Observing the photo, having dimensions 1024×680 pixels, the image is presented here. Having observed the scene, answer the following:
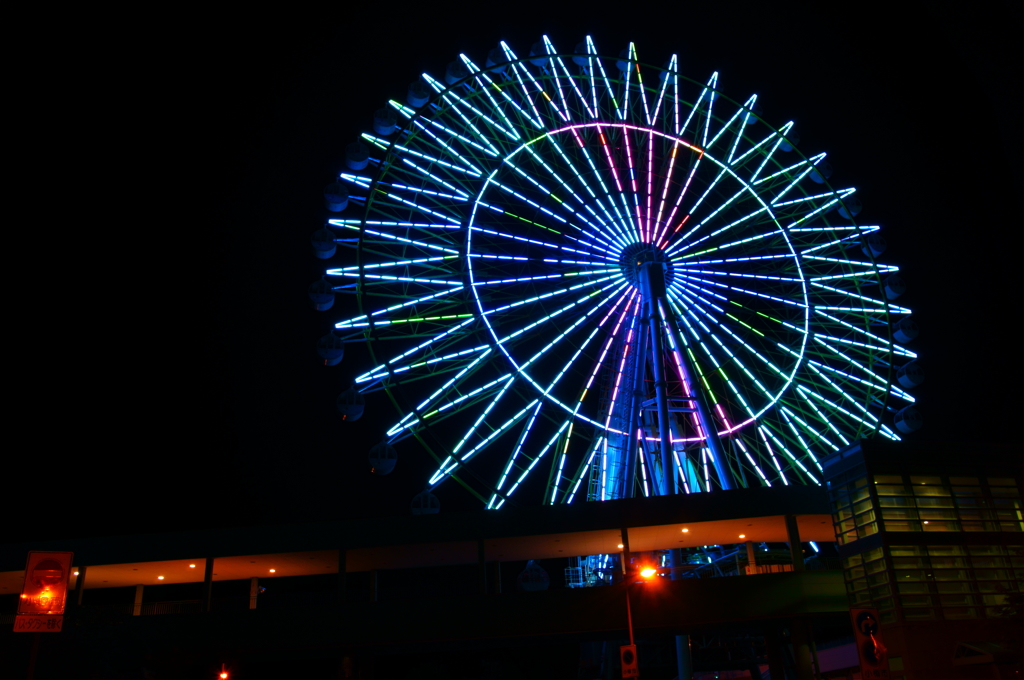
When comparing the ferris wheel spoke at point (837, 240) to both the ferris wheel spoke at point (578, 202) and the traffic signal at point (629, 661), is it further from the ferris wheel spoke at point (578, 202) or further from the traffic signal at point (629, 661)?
the traffic signal at point (629, 661)

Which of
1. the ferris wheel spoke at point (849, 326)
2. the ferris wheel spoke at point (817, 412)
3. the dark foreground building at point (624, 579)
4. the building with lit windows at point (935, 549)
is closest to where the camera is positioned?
the building with lit windows at point (935, 549)

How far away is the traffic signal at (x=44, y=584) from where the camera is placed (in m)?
8.54

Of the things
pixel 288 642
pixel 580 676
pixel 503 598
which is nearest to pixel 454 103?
pixel 503 598

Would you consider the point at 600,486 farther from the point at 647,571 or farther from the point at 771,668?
the point at 647,571

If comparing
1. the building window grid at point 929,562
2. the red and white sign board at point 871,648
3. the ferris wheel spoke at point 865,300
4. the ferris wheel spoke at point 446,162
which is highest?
the ferris wheel spoke at point 446,162

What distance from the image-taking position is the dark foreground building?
56.4ft

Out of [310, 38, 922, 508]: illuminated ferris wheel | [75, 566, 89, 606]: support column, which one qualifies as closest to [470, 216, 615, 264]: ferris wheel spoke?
[310, 38, 922, 508]: illuminated ferris wheel

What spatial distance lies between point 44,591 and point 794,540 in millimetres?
16103

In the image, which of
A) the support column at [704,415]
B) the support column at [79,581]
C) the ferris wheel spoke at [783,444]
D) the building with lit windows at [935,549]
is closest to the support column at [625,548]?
the support column at [704,415]

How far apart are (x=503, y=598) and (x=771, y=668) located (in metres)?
7.12

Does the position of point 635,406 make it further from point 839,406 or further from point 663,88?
point 663,88

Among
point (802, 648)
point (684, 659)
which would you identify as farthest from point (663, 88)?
point (684, 659)

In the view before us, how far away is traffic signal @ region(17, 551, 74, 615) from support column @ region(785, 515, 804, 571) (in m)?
15.7

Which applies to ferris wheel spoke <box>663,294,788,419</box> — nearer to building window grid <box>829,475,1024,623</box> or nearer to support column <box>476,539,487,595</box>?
building window grid <box>829,475,1024,623</box>
